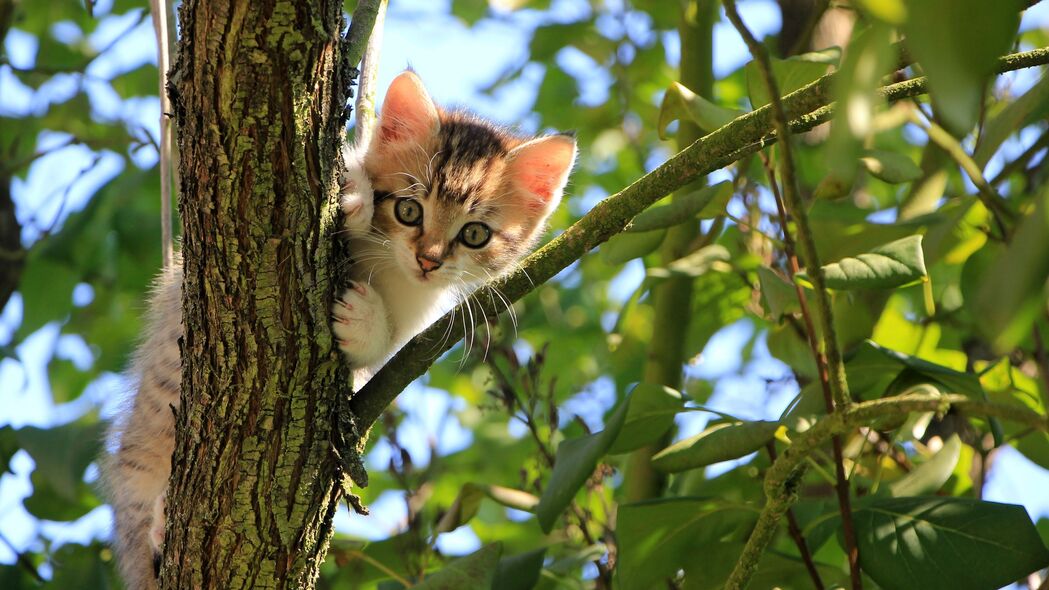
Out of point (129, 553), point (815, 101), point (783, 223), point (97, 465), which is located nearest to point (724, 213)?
point (783, 223)

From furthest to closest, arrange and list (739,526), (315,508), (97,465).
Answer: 1. (97,465)
2. (739,526)
3. (315,508)

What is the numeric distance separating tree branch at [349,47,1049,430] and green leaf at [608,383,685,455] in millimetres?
367

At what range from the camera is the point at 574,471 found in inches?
66.8

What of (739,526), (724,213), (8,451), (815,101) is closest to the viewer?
(815,101)

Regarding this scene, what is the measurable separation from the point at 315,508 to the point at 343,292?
1.65 ft

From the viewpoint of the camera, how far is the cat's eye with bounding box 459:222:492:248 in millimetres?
2709

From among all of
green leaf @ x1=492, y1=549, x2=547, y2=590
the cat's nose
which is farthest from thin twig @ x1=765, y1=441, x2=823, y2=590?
the cat's nose

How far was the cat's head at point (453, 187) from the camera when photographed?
252 centimetres

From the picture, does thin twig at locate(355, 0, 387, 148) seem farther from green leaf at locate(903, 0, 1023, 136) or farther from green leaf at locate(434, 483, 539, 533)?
green leaf at locate(903, 0, 1023, 136)

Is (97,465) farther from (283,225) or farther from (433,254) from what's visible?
(283,225)

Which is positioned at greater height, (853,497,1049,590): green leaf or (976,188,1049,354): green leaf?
(976,188,1049,354): green leaf

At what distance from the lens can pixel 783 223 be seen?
1.97 m

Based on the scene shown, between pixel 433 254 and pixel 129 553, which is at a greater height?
pixel 433 254

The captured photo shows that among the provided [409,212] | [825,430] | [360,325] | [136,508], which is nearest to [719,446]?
[825,430]
